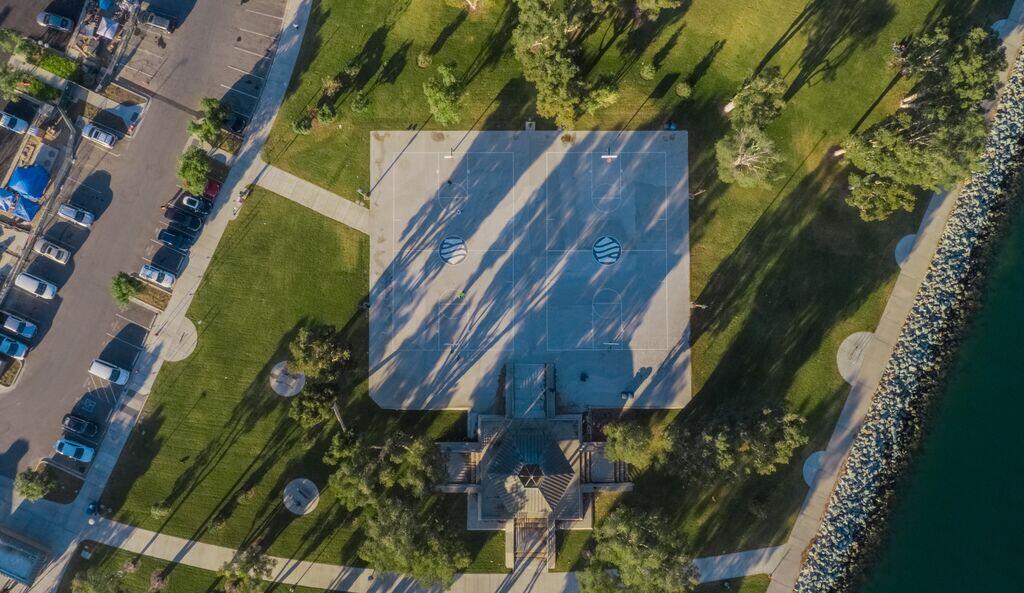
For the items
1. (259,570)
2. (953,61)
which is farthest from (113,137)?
(953,61)

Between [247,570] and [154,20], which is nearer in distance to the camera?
[247,570]

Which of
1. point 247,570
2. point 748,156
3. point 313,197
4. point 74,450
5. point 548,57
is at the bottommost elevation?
point 247,570

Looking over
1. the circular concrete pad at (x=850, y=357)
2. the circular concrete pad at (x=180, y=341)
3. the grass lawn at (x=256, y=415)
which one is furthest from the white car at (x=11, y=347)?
the circular concrete pad at (x=850, y=357)

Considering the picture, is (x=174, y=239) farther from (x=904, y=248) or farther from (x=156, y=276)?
(x=904, y=248)

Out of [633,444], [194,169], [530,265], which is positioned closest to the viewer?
[633,444]

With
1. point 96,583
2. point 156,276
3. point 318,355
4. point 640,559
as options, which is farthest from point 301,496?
point 640,559

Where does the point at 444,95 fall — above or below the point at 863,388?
above

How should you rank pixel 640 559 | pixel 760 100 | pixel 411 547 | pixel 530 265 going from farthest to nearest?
pixel 530 265
pixel 760 100
pixel 411 547
pixel 640 559

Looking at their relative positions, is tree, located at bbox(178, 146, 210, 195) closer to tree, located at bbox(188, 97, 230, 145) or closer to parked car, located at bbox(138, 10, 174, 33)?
tree, located at bbox(188, 97, 230, 145)
